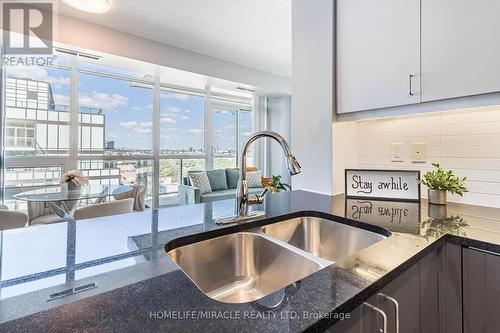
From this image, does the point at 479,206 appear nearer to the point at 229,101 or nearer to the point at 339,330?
the point at 339,330

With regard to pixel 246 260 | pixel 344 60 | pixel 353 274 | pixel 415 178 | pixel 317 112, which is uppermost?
pixel 344 60

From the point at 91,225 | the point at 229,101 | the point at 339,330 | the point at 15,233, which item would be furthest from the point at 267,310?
the point at 229,101

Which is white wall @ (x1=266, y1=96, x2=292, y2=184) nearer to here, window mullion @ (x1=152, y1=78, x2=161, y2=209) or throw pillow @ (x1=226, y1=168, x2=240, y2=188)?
throw pillow @ (x1=226, y1=168, x2=240, y2=188)

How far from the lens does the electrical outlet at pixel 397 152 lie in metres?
1.45

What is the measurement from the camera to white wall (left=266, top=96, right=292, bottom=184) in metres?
5.75

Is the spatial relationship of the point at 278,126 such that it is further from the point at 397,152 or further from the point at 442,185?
the point at 442,185

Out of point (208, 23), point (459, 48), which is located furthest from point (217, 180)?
point (459, 48)

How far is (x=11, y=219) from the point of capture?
1.89 meters

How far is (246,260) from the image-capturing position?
0.91 metres

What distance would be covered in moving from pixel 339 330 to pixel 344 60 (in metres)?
1.32

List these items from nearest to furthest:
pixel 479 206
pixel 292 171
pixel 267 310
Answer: pixel 267 310, pixel 292 171, pixel 479 206

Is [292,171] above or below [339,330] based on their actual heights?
above

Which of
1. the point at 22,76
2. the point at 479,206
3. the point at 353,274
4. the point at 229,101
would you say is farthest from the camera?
the point at 229,101

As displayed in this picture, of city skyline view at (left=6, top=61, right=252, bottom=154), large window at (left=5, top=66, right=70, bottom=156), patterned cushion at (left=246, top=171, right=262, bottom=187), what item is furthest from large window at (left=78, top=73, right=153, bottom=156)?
patterned cushion at (left=246, top=171, right=262, bottom=187)
